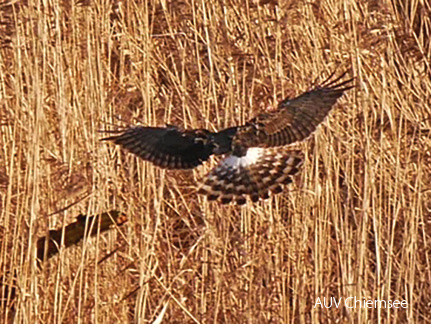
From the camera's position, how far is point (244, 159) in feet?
11.4

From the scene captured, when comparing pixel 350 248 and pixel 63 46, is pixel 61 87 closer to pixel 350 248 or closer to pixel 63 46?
pixel 63 46

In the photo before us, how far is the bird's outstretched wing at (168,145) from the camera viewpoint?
11.1 feet

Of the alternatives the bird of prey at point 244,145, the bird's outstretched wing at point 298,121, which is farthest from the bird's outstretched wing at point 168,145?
the bird's outstretched wing at point 298,121

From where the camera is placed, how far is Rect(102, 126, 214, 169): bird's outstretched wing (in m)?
3.39

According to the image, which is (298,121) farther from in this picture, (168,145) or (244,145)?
(168,145)

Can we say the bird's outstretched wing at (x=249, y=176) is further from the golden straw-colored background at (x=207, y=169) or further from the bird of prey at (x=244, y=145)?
the golden straw-colored background at (x=207, y=169)

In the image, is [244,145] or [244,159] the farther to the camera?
[244,159]

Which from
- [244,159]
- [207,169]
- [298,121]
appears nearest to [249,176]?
[244,159]

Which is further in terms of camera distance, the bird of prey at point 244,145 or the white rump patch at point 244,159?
A: the white rump patch at point 244,159

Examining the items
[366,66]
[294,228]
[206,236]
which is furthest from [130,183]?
[366,66]

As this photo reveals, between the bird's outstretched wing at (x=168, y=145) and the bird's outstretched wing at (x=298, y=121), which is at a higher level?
the bird's outstretched wing at (x=298, y=121)

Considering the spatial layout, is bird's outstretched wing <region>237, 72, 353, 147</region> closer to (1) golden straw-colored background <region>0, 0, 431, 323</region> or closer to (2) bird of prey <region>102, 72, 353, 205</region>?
(2) bird of prey <region>102, 72, 353, 205</region>

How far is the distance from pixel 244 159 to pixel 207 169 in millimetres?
352

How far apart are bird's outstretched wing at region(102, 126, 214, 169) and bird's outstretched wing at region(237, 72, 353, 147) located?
13 cm
